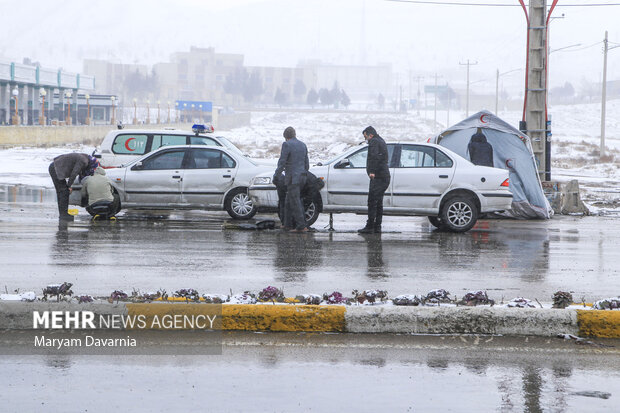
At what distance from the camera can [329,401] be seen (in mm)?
5250

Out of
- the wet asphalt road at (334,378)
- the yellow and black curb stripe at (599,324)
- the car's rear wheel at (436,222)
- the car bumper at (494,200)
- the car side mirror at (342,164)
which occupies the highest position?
the car side mirror at (342,164)

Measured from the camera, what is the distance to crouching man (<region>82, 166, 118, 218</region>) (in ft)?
51.7

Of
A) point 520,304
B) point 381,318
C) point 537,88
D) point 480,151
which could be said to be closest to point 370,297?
point 381,318

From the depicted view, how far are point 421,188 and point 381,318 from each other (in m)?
8.22

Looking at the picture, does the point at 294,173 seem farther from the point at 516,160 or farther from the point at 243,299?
the point at 243,299

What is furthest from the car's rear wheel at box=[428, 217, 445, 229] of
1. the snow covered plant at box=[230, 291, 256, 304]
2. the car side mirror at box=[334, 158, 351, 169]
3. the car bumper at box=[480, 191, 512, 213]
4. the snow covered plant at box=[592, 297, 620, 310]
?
the snow covered plant at box=[230, 291, 256, 304]

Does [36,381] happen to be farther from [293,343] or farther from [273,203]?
[273,203]

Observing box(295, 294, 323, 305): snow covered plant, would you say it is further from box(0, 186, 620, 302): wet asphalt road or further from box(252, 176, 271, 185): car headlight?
box(252, 176, 271, 185): car headlight

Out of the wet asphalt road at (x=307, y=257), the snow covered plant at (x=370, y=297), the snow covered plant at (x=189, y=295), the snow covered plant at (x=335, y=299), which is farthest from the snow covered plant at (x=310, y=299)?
the wet asphalt road at (x=307, y=257)

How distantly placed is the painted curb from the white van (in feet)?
40.2

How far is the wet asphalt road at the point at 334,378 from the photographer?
5.18 meters

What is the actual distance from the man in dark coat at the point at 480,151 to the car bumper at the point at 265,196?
4960mm

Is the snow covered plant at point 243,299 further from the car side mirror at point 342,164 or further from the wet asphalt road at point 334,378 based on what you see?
the car side mirror at point 342,164

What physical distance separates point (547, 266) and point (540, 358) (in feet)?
15.9
